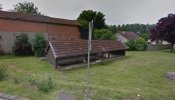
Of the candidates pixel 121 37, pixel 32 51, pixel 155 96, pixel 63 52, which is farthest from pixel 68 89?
pixel 121 37

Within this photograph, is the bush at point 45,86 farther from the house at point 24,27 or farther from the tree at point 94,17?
the tree at point 94,17

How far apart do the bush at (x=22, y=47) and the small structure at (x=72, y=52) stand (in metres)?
9.08

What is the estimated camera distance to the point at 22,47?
32000 millimetres

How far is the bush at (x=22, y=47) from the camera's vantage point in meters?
32.1

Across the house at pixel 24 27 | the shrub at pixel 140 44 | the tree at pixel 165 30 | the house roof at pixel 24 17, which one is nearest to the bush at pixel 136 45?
the shrub at pixel 140 44

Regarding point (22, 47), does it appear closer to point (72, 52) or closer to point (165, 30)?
point (72, 52)

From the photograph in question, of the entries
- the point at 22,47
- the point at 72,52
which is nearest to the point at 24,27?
the point at 22,47

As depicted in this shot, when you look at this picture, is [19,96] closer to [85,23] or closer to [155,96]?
[155,96]

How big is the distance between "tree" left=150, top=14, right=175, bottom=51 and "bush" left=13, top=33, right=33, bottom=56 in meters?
28.3

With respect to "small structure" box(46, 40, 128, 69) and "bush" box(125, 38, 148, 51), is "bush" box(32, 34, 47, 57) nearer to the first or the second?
"small structure" box(46, 40, 128, 69)

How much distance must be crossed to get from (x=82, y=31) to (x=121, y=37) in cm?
2493

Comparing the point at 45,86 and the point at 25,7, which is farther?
the point at 25,7

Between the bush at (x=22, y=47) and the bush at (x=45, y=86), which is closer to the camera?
the bush at (x=45, y=86)

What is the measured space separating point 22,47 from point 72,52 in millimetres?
11404
